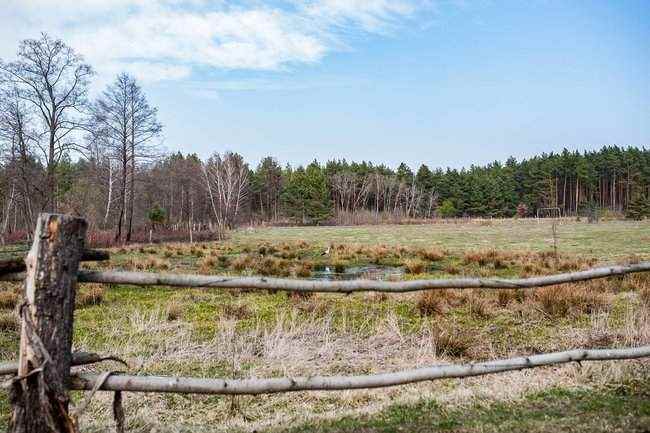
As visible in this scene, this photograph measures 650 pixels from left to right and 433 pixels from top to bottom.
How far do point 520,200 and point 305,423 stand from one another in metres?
92.7

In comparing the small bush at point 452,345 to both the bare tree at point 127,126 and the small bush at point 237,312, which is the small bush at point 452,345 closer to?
the small bush at point 237,312

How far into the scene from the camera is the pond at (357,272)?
12.6m

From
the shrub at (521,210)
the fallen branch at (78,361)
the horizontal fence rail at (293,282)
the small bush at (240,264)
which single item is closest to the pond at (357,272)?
the small bush at (240,264)

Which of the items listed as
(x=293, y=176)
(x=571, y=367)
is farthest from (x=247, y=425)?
(x=293, y=176)

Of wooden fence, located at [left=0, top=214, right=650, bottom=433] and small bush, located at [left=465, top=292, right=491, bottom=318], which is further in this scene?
small bush, located at [left=465, top=292, right=491, bottom=318]

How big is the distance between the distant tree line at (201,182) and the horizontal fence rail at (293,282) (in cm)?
1580

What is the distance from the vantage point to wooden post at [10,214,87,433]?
2287 millimetres

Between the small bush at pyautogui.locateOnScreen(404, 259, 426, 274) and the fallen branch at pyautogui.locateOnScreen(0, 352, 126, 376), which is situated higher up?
the fallen branch at pyautogui.locateOnScreen(0, 352, 126, 376)

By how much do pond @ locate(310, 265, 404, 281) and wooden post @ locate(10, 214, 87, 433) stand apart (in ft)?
32.5

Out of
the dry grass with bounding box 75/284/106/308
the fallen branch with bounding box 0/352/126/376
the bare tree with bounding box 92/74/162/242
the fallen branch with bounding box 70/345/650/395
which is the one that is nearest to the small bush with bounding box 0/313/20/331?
the dry grass with bounding box 75/284/106/308

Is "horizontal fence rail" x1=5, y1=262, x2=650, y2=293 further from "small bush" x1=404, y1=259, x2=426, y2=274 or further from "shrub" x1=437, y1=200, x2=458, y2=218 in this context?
"shrub" x1=437, y1=200, x2=458, y2=218

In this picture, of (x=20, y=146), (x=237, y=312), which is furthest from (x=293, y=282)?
(x=20, y=146)

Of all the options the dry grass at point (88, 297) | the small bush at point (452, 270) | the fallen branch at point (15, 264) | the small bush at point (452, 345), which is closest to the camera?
the fallen branch at point (15, 264)

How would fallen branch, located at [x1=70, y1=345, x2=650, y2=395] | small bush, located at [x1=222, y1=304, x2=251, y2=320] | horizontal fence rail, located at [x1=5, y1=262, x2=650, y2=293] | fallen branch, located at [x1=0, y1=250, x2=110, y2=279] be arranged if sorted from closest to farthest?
1. fallen branch, located at [x1=0, y1=250, x2=110, y2=279]
2. fallen branch, located at [x1=70, y1=345, x2=650, y2=395]
3. horizontal fence rail, located at [x1=5, y1=262, x2=650, y2=293]
4. small bush, located at [x1=222, y1=304, x2=251, y2=320]
